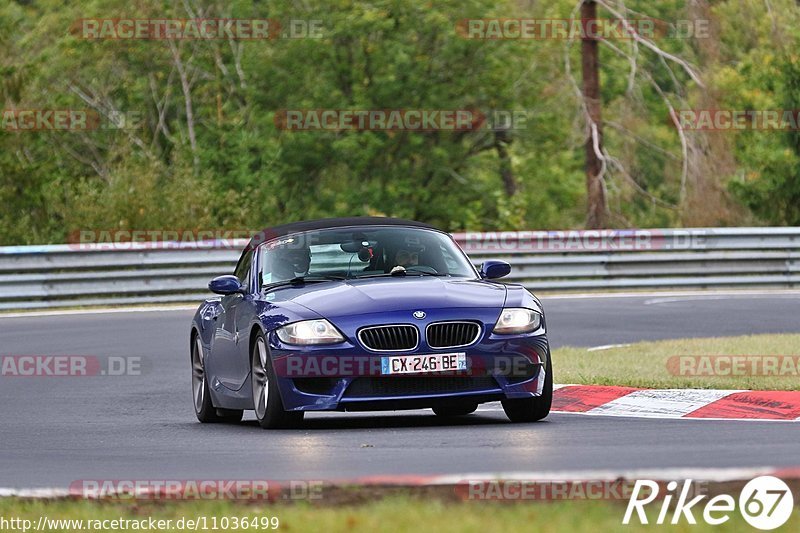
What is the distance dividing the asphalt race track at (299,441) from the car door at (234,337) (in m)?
0.40

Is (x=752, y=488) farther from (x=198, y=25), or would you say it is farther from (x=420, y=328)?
(x=198, y=25)

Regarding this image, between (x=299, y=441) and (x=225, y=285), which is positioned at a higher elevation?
(x=225, y=285)

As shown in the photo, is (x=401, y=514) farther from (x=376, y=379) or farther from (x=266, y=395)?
(x=266, y=395)

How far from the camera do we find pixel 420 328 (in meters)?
10.9

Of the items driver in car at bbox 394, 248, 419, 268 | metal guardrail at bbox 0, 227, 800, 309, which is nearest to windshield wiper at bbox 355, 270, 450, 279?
driver in car at bbox 394, 248, 419, 268

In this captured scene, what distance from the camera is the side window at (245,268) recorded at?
12.7 metres

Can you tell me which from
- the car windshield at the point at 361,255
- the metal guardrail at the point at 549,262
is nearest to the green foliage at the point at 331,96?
the metal guardrail at the point at 549,262

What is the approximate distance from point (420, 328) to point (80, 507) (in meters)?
4.11

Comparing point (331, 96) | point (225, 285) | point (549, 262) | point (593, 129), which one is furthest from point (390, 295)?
point (331, 96)

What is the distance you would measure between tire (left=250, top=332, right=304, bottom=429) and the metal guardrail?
15.8 meters

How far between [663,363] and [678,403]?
2818 millimetres

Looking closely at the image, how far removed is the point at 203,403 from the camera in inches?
515

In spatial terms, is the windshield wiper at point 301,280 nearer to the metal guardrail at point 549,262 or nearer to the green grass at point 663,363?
the green grass at point 663,363

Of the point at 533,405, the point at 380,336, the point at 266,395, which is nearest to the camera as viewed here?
the point at 380,336
